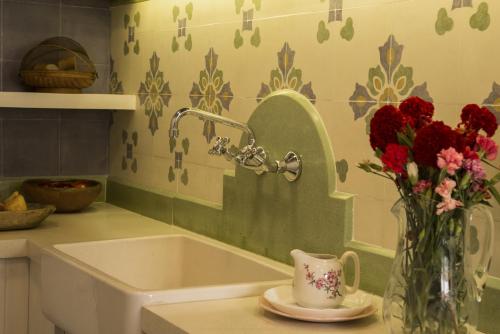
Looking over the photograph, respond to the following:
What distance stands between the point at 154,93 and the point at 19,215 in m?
0.60

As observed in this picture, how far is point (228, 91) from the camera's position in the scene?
237 centimetres

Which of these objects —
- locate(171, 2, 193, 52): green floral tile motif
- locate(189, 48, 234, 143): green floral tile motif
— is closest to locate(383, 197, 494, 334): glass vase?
locate(189, 48, 234, 143): green floral tile motif

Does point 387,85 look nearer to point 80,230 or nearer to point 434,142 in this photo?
point 434,142

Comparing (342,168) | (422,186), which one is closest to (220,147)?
(342,168)

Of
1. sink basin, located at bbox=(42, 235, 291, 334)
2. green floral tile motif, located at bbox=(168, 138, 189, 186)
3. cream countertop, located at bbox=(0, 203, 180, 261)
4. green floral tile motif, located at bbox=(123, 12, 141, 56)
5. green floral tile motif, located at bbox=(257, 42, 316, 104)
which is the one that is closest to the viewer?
sink basin, located at bbox=(42, 235, 291, 334)

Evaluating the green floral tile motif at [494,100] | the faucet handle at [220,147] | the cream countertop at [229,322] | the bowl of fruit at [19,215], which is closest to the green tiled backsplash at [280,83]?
the green floral tile motif at [494,100]

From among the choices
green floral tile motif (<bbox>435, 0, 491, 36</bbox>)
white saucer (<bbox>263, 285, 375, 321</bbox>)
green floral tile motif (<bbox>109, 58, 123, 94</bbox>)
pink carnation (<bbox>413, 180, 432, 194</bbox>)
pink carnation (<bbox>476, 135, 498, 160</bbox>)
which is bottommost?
white saucer (<bbox>263, 285, 375, 321</bbox>)

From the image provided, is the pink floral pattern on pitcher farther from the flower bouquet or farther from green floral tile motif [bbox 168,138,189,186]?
green floral tile motif [bbox 168,138,189,186]

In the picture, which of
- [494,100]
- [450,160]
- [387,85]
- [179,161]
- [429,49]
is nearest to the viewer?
[450,160]

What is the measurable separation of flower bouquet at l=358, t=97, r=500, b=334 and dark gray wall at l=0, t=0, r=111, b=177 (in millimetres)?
1848

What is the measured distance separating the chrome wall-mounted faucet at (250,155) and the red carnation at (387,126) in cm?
62

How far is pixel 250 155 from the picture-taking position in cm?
210

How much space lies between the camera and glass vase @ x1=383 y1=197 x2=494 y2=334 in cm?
134

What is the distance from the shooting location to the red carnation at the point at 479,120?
1.37 meters
